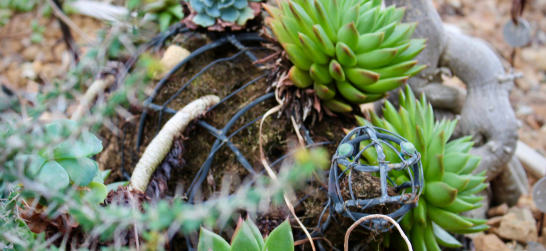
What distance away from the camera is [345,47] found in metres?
0.82

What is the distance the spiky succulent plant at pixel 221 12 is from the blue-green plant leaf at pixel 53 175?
58 cm

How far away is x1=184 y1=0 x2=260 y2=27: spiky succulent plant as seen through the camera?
103 cm

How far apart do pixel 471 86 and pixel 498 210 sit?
51cm

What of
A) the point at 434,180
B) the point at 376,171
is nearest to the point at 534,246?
the point at 434,180

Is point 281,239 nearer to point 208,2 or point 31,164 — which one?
point 31,164

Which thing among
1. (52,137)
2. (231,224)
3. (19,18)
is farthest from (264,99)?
(19,18)

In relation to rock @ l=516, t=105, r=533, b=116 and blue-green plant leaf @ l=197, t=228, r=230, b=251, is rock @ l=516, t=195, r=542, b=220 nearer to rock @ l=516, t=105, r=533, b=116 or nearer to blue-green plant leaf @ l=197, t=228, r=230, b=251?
rock @ l=516, t=105, r=533, b=116

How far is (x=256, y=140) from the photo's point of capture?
977 mm

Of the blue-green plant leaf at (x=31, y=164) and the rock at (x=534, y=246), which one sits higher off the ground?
the blue-green plant leaf at (x=31, y=164)

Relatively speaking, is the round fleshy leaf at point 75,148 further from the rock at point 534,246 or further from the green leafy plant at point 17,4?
the green leafy plant at point 17,4

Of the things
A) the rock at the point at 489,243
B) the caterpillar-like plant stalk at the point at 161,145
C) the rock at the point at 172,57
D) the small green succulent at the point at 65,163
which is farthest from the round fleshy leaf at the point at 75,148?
the rock at the point at 489,243

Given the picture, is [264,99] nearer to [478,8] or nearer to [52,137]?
[52,137]

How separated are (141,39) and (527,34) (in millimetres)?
1472

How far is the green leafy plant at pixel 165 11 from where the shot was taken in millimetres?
1216
